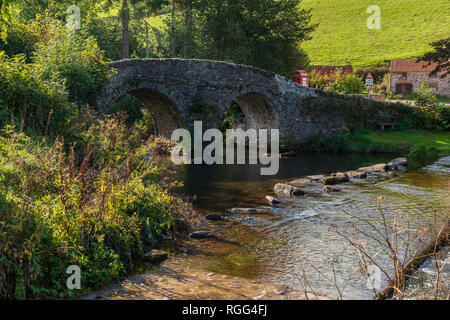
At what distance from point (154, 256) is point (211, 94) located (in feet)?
49.3

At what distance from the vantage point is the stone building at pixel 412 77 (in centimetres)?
4487

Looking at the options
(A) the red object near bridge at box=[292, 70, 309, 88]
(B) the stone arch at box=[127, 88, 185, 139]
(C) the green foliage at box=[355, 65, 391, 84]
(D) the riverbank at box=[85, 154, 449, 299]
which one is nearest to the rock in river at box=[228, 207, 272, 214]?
(D) the riverbank at box=[85, 154, 449, 299]

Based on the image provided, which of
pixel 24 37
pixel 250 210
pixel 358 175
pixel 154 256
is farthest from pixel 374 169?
pixel 24 37

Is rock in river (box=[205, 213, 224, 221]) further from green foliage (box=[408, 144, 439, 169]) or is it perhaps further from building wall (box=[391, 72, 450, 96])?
building wall (box=[391, 72, 450, 96])

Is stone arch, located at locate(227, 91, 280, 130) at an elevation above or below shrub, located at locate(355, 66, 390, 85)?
below

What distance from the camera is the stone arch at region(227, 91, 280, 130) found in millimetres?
24403

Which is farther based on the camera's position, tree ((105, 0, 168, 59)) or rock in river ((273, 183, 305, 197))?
tree ((105, 0, 168, 59))

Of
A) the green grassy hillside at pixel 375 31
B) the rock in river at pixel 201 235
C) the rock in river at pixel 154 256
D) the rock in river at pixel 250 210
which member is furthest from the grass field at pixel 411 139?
the green grassy hillside at pixel 375 31

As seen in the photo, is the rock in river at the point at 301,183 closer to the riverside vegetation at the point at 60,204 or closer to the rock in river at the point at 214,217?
the rock in river at the point at 214,217

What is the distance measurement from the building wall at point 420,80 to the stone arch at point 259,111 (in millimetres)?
25342

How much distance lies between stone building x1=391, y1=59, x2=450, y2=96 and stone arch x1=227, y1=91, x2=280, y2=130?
26054 millimetres

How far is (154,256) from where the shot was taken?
301 inches

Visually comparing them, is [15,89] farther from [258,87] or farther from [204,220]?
[258,87]
